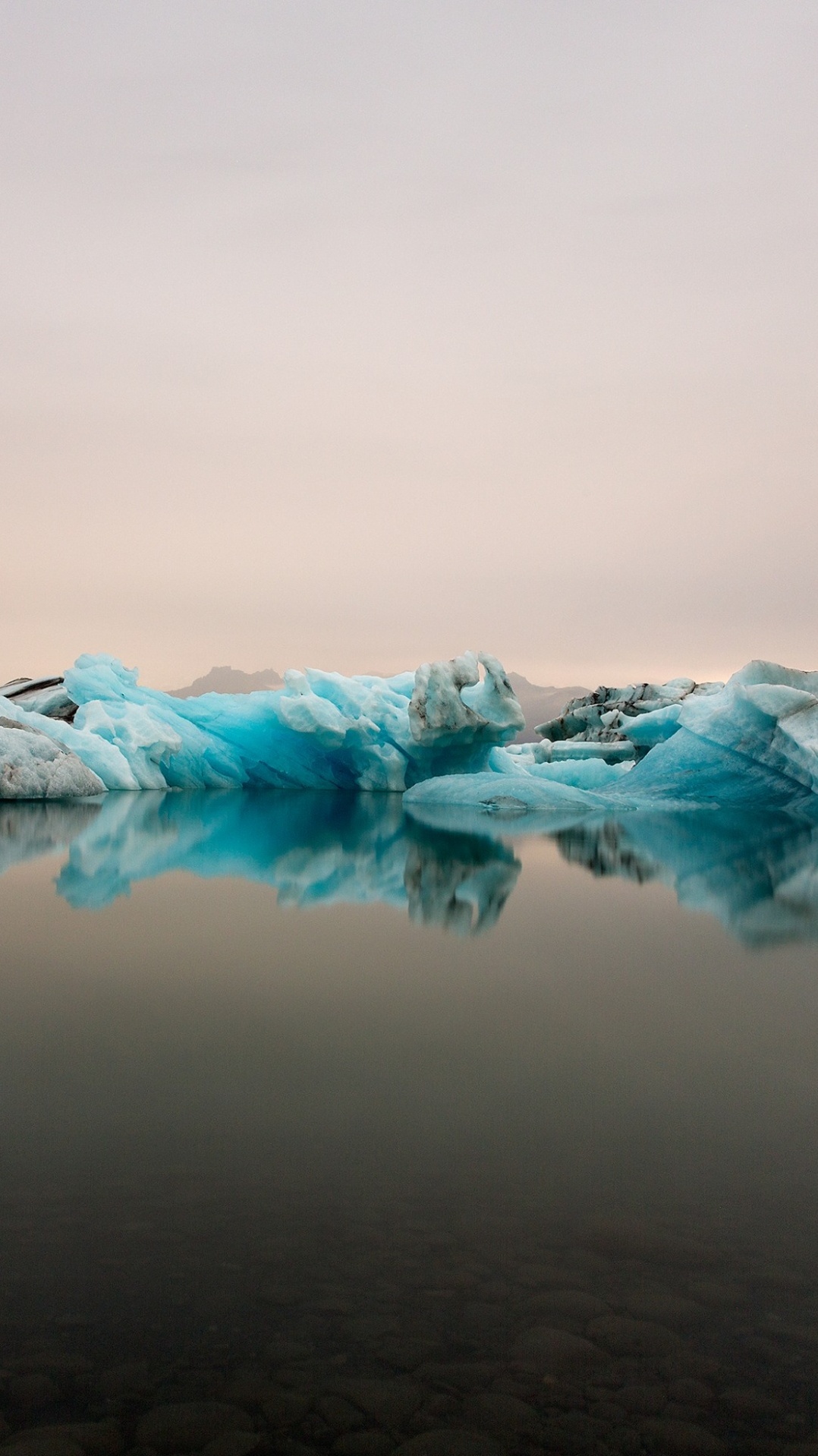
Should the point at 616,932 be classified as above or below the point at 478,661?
below

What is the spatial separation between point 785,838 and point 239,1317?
9.39 meters

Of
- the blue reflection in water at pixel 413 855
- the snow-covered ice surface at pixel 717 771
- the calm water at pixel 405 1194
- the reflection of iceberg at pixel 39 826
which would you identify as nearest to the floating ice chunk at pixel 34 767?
the reflection of iceberg at pixel 39 826

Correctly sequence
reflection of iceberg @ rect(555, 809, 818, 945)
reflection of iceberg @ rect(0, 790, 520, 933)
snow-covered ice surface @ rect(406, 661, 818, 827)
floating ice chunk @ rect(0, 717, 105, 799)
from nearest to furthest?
reflection of iceberg @ rect(555, 809, 818, 945) < reflection of iceberg @ rect(0, 790, 520, 933) < floating ice chunk @ rect(0, 717, 105, 799) < snow-covered ice surface @ rect(406, 661, 818, 827)

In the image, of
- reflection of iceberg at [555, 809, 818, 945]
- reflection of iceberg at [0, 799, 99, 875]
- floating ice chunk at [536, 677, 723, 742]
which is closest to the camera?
reflection of iceberg at [555, 809, 818, 945]

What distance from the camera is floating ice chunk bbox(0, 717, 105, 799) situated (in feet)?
39.6

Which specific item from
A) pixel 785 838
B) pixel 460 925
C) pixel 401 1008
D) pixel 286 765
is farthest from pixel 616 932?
pixel 286 765

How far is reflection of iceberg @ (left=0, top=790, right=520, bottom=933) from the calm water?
3.65 ft

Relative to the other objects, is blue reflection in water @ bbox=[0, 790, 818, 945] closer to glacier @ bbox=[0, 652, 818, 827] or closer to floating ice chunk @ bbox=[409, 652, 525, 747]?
glacier @ bbox=[0, 652, 818, 827]

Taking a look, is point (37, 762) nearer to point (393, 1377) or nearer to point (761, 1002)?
point (761, 1002)

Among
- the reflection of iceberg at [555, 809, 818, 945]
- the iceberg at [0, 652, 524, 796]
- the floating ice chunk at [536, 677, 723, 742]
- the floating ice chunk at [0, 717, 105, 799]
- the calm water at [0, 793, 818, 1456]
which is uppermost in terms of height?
the floating ice chunk at [536, 677, 723, 742]

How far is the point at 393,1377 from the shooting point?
1.04 m

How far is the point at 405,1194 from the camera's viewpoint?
1436 millimetres

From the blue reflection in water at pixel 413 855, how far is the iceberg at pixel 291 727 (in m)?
3.62

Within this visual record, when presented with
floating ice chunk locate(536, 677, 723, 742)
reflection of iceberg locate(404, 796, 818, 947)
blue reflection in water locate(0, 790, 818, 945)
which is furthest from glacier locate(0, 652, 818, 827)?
floating ice chunk locate(536, 677, 723, 742)
